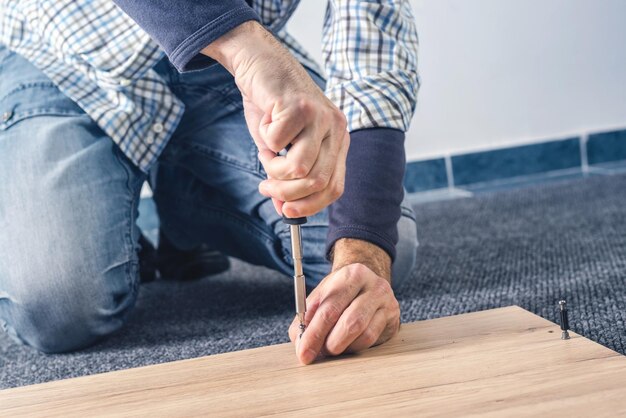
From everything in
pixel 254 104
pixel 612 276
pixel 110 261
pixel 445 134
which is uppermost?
pixel 254 104

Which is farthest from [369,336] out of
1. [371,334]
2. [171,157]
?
[171,157]

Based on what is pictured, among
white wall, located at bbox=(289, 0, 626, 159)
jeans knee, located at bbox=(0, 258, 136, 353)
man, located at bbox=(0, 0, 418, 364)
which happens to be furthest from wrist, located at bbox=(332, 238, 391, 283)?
white wall, located at bbox=(289, 0, 626, 159)

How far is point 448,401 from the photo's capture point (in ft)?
2.05

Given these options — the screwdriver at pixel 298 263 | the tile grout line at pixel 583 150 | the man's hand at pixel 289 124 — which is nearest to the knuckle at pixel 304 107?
the man's hand at pixel 289 124

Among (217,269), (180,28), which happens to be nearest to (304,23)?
(217,269)

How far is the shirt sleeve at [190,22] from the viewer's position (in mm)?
769

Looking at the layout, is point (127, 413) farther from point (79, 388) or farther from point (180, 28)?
point (180, 28)

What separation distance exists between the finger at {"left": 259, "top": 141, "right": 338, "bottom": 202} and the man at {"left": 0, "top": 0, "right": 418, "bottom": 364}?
0.07 meters

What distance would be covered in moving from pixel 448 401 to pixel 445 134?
5.65 ft

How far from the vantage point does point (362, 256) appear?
0.91 metres

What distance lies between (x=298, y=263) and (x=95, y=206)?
49 cm

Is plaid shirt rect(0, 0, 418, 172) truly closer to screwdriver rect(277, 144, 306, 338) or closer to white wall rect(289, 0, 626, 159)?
screwdriver rect(277, 144, 306, 338)

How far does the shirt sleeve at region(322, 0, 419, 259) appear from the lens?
0.96m

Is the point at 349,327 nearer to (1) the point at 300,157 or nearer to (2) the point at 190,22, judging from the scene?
(1) the point at 300,157
